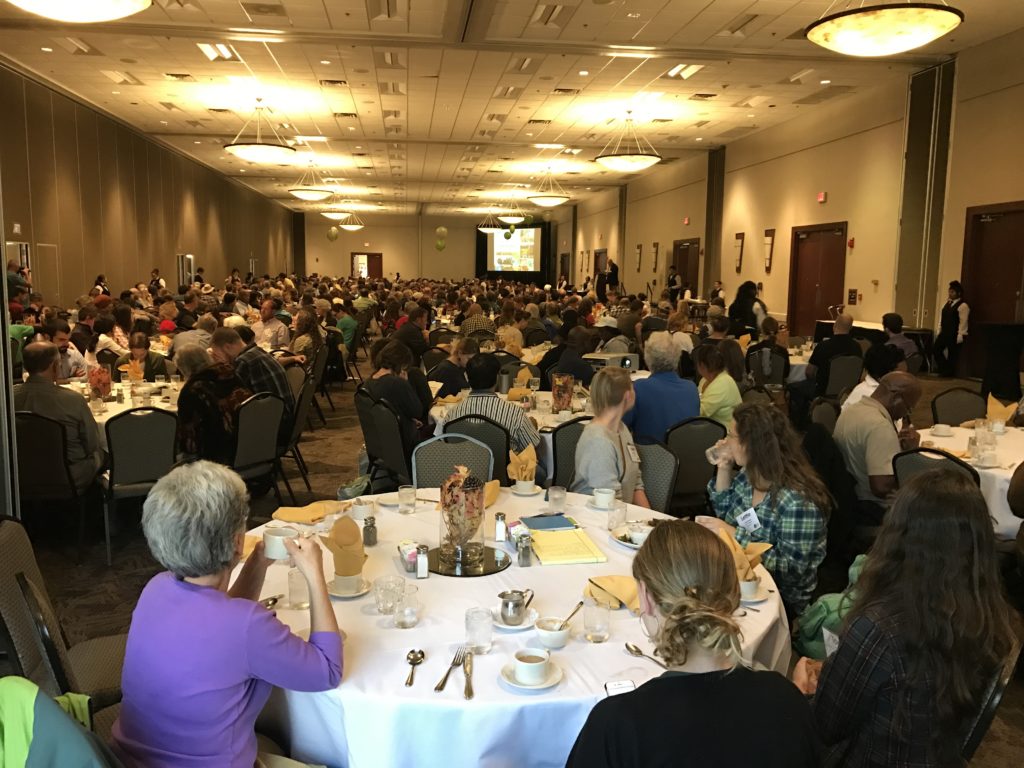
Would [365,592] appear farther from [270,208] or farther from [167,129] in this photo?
[270,208]

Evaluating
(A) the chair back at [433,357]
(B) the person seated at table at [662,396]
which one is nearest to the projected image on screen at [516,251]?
(A) the chair back at [433,357]

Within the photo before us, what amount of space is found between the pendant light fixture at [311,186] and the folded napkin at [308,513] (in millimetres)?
18382

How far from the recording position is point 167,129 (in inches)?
703

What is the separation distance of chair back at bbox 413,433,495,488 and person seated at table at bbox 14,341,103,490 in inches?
95.3

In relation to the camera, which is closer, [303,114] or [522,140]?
[303,114]

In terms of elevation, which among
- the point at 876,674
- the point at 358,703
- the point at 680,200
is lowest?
the point at 358,703

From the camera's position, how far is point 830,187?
15.3 meters

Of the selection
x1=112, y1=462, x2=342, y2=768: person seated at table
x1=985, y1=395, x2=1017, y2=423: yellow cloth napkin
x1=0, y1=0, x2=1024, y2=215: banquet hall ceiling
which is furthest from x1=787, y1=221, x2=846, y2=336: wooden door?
x1=112, y1=462, x2=342, y2=768: person seated at table

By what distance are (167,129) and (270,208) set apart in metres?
18.0

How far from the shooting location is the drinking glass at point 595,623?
88.5 inches

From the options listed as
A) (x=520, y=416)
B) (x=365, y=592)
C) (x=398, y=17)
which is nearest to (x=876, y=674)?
(x=365, y=592)

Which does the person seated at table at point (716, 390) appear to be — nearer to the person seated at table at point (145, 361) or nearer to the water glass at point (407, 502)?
the water glass at point (407, 502)

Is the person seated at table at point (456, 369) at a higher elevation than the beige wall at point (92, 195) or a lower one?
lower

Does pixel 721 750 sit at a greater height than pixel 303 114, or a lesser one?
lesser
